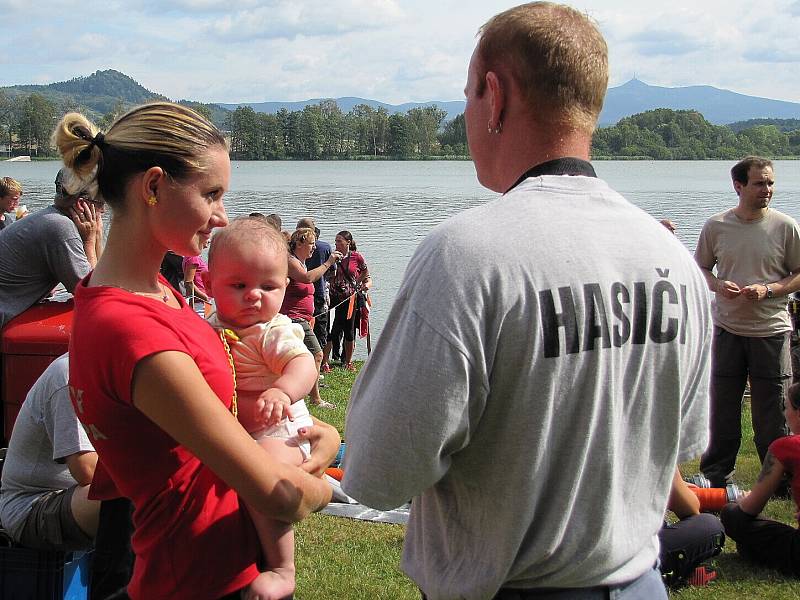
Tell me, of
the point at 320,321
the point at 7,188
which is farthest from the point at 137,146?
the point at 320,321

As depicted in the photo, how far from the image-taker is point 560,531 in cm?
155

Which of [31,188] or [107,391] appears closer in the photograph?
[107,391]

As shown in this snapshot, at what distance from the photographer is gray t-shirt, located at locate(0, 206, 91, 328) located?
15.6 feet

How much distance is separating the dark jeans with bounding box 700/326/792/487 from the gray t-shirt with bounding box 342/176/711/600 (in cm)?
477

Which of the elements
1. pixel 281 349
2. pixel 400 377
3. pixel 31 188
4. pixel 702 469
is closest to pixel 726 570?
pixel 702 469

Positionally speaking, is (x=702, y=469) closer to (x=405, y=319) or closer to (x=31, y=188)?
(x=405, y=319)

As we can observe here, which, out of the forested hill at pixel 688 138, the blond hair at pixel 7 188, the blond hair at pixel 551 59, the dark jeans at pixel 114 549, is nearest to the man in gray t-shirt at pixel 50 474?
the dark jeans at pixel 114 549

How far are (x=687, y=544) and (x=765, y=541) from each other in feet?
2.26

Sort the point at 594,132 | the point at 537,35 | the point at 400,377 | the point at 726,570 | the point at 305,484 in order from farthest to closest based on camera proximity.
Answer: the point at 726,570
the point at 305,484
the point at 594,132
the point at 537,35
the point at 400,377

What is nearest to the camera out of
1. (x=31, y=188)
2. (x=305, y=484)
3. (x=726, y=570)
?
(x=305, y=484)

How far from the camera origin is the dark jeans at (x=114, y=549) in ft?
7.95

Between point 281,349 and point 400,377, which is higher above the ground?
point 400,377

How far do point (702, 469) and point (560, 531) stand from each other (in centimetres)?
522

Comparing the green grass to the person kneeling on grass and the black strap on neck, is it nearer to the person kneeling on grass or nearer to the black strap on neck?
the person kneeling on grass
